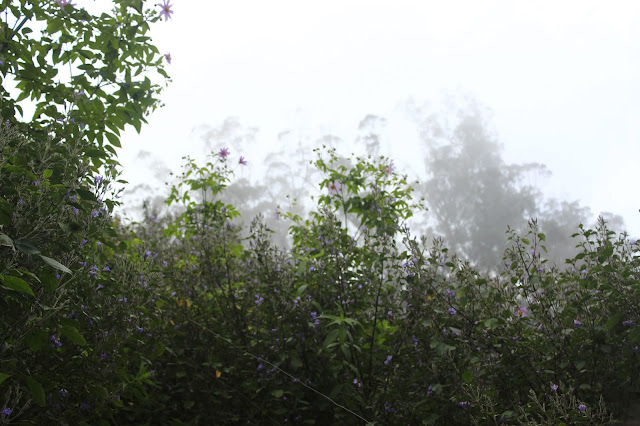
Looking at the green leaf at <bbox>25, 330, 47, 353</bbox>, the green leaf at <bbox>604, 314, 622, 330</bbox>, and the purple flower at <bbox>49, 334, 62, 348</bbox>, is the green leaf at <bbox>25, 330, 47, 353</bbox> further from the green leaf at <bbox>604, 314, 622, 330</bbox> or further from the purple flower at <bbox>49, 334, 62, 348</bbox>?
the green leaf at <bbox>604, 314, 622, 330</bbox>

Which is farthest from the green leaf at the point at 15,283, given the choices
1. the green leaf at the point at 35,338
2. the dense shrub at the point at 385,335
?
the dense shrub at the point at 385,335

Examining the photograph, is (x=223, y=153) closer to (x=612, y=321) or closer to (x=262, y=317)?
(x=262, y=317)

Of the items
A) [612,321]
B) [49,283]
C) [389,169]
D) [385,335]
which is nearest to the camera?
[49,283]

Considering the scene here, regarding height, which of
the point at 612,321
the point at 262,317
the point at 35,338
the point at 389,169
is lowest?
the point at 35,338

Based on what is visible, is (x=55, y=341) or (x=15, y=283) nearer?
(x=15, y=283)

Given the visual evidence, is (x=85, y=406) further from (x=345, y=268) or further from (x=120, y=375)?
(x=345, y=268)

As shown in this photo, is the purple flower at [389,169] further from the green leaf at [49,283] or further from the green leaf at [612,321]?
the green leaf at [49,283]

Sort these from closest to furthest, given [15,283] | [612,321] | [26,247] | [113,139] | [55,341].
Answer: [15,283]
[26,247]
[55,341]
[612,321]
[113,139]

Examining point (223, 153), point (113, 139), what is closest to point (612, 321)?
point (113, 139)

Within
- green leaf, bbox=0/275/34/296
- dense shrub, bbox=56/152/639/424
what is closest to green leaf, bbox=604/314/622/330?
dense shrub, bbox=56/152/639/424

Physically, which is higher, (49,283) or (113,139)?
(113,139)

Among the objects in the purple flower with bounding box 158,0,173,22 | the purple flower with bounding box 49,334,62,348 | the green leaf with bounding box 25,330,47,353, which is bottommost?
the green leaf with bounding box 25,330,47,353

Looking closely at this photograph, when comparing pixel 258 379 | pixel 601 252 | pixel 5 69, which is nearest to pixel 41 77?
pixel 5 69

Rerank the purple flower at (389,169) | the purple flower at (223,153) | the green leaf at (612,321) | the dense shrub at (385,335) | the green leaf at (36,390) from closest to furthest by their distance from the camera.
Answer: the green leaf at (36,390), the green leaf at (612,321), the dense shrub at (385,335), the purple flower at (389,169), the purple flower at (223,153)
